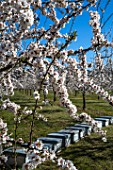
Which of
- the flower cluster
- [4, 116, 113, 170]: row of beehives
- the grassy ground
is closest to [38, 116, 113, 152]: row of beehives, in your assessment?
[4, 116, 113, 170]: row of beehives

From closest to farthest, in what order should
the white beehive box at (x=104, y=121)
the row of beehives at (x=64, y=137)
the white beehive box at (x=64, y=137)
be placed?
the row of beehives at (x=64, y=137) < the white beehive box at (x=64, y=137) < the white beehive box at (x=104, y=121)

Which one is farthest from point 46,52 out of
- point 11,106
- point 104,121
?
point 104,121

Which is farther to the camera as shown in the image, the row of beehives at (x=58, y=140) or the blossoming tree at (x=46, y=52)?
the row of beehives at (x=58, y=140)

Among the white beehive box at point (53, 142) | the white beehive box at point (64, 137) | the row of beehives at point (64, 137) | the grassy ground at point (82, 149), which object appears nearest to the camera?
the grassy ground at point (82, 149)

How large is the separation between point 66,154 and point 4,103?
4677mm

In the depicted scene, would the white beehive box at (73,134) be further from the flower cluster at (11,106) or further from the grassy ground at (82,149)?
the flower cluster at (11,106)

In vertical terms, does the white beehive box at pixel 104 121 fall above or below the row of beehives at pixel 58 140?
above

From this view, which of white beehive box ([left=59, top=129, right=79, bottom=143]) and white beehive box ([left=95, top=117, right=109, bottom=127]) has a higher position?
white beehive box ([left=95, top=117, right=109, bottom=127])

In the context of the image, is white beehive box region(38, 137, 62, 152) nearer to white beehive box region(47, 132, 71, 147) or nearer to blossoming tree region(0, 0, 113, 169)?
white beehive box region(47, 132, 71, 147)

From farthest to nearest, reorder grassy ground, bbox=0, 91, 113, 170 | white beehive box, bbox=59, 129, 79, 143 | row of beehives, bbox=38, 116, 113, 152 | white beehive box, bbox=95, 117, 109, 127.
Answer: white beehive box, bbox=95, 117, 109, 127, white beehive box, bbox=59, 129, 79, 143, row of beehives, bbox=38, 116, 113, 152, grassy ground, bbox=0, 91, 113, 170

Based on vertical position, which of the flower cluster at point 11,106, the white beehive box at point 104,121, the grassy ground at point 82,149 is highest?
the flower cluster at point 11,106

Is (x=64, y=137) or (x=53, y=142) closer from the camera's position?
(x=53, y=142)

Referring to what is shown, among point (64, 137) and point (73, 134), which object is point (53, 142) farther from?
point (73, 134)

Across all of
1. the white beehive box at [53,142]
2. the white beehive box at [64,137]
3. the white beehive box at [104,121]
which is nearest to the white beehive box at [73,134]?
the white beehive box at [64,137]
